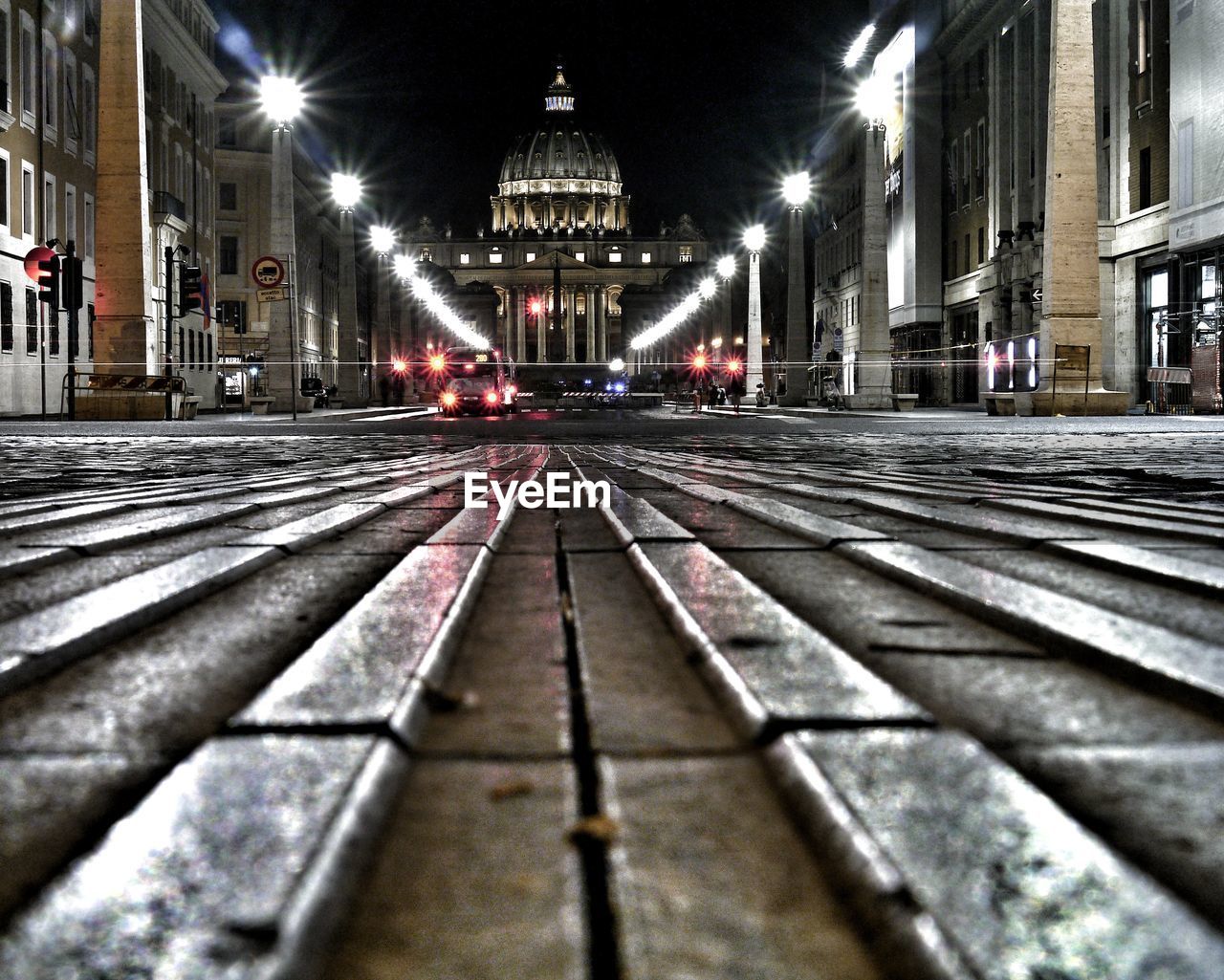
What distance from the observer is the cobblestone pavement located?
1047 mm

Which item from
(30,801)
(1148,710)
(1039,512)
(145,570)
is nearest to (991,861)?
(1148,710)

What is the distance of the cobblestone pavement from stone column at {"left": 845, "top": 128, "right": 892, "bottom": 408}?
112 feet

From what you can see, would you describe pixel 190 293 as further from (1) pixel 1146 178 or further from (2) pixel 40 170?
(1) pixel 1146 178

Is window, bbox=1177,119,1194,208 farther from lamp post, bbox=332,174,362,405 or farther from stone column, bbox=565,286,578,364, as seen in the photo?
stone column, bbox=565,286,578,364

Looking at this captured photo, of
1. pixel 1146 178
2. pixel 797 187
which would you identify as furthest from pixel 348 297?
pixel 1146 178

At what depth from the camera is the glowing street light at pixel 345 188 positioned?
46.0 m

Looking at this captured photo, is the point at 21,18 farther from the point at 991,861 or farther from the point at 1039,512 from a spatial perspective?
the point at 991,861

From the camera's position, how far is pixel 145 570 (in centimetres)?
326

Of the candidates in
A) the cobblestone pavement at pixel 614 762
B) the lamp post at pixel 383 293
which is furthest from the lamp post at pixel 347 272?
the cobblestone pavement at pixel 614 762

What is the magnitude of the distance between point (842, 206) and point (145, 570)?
7769cm

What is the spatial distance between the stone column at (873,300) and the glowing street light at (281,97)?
1720 cm

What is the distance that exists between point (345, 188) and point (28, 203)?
1388 cm

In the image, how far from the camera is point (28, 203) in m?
35.0

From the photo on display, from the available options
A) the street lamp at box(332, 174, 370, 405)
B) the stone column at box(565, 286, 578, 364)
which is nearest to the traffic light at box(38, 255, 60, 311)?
the street lamp at box(332, 174, 370, 405)
